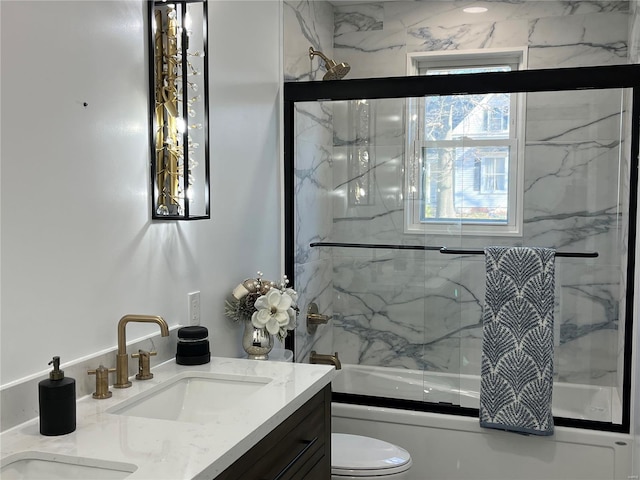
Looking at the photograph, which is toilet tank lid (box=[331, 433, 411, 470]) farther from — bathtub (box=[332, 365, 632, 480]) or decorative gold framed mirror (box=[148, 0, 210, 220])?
decorative gold framed mirror (box=[148, 0, 210, 220])

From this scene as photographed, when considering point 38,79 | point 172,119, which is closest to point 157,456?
point 38,79

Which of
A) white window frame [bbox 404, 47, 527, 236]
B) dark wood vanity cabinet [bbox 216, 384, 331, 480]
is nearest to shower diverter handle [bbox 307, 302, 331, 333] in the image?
white window frame [bbox 404, 47, 527, 236]

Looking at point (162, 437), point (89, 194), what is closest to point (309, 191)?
point (89, 194)

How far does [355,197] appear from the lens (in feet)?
10.7

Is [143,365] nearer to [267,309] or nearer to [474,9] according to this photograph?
[267,309]

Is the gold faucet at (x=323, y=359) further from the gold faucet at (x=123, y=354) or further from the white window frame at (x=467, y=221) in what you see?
the gold faucet at (x=123, y=354)

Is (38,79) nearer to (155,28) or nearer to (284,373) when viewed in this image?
(155,28)

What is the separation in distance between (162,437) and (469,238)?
6.64 feet

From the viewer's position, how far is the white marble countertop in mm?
1288

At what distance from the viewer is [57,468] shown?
134 centimetres

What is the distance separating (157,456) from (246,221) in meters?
1.50

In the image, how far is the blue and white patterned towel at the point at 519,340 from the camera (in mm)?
2816

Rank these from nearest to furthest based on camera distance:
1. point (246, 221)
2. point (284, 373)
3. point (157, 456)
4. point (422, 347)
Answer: point (157, 456), point (284, 373), point (246, 221), point (422, 347)

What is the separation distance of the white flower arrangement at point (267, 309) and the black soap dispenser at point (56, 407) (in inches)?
37.6
